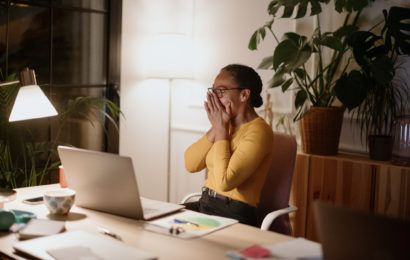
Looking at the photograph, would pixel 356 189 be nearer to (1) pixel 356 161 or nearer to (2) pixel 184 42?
(1) pixel 356 161

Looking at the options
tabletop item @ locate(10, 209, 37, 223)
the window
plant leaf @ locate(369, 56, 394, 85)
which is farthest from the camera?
the window

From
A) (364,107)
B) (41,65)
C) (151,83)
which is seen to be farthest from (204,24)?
(364,107)

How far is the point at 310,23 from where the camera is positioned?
3348 millimetres

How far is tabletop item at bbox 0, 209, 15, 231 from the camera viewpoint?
5.44 feet

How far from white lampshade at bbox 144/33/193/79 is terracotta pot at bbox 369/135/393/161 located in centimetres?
147

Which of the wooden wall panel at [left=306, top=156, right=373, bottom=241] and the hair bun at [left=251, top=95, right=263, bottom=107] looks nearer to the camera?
the hair bun at [left=251, top=95, right=263, bottom=107]

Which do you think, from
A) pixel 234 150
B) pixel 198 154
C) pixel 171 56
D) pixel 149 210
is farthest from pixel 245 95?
pixel 171 56

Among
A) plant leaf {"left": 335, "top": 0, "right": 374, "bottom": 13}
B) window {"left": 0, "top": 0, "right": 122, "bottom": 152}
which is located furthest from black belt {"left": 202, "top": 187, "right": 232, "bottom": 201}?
window {"left": 0, "top": 0, "right": 122, "bottom": 152}

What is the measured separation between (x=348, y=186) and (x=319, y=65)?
72 centimetres

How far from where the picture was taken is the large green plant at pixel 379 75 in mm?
2729

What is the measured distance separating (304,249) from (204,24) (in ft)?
8.81

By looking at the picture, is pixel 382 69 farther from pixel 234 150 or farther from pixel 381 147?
pixel 234 150

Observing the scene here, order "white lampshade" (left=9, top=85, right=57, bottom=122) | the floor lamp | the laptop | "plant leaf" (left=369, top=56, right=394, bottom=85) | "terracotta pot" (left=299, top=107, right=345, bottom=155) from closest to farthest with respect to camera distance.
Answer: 1. the laptop
2. "white lampshade" (left=9, top=85, right=57, bottom=122)
3. "plant leaf" (left=369, top=56, right=394, bottom=85)
4. "terracotta pot" (left=299, top=107, right=345, bottom=155)
5. the floor lamp

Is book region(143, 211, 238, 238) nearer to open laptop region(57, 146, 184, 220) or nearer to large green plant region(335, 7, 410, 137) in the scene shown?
open laptop region(57, 146, 184, 220)
